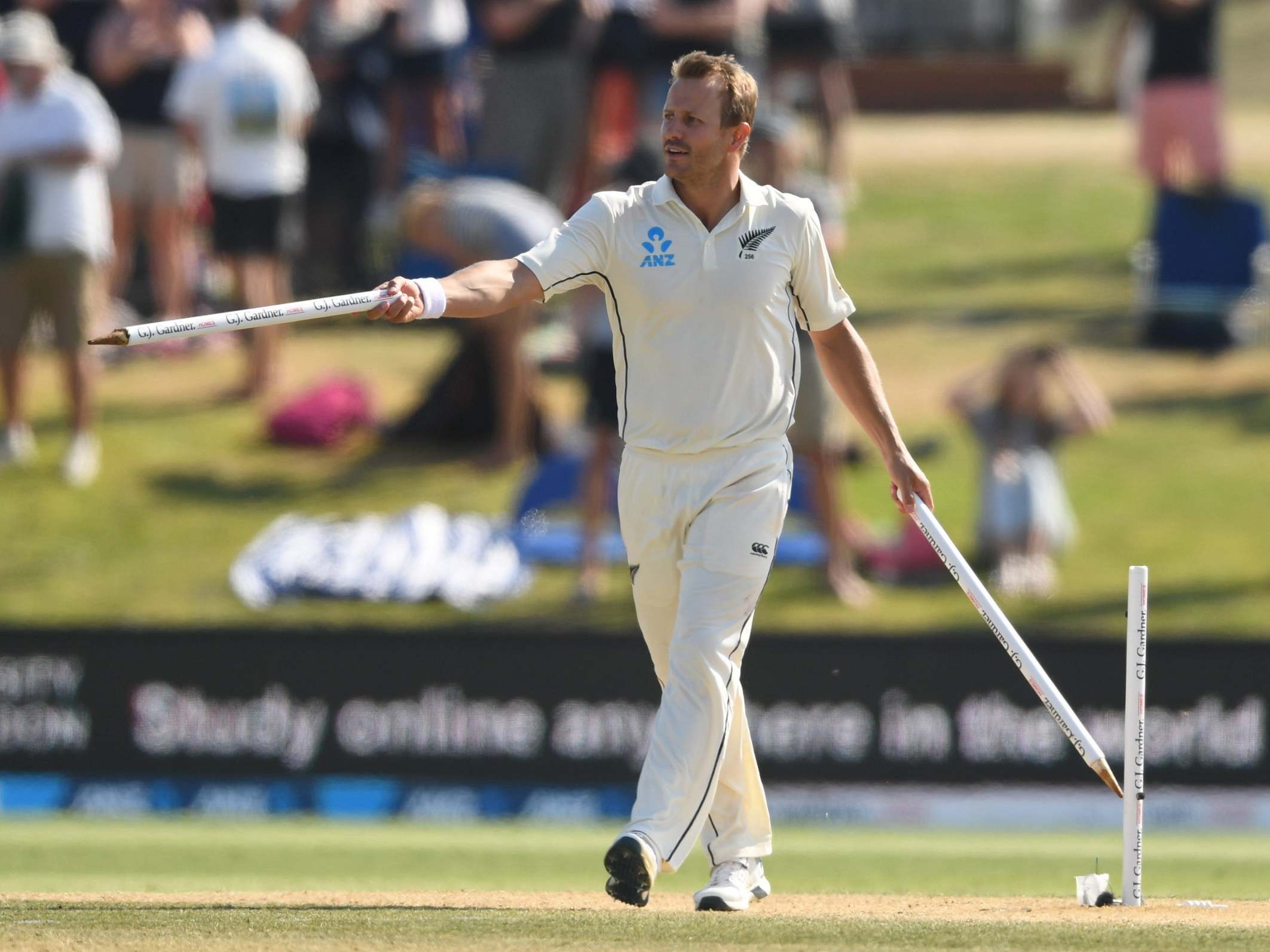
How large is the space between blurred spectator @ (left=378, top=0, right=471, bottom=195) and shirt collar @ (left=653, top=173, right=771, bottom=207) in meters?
9.90

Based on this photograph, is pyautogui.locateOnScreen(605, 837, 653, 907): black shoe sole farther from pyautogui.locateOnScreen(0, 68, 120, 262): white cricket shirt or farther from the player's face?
pyautogui.locateOnScreen(0, 68, 120, 262): white cricket shirt

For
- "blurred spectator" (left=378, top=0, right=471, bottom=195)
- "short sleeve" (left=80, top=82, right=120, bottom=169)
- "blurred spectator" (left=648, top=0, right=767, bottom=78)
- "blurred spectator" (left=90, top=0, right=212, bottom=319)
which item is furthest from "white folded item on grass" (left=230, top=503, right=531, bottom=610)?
"blurred spectator" (left=378, top=0, right=471, bottom=195)

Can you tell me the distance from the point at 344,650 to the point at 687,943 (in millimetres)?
5565

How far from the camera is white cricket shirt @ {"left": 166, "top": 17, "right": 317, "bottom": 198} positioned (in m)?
14.2

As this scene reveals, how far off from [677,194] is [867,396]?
2.84 feet

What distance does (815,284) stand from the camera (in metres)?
6.36

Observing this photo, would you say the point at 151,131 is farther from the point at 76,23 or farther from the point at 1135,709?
the point at 1135,709

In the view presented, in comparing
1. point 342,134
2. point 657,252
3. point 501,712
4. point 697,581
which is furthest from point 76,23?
point 697,581

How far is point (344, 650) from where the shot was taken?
11.0m

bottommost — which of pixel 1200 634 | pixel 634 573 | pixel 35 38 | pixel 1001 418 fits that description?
pixel 1200 634

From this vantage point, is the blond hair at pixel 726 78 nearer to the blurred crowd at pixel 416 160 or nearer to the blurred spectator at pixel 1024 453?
the blurred crowd at pixel 416 160

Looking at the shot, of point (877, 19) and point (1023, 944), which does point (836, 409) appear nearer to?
point (1023, 944)

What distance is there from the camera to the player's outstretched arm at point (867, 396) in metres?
6.51

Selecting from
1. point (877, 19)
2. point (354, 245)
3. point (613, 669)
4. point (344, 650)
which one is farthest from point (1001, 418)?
point (877, 19)
